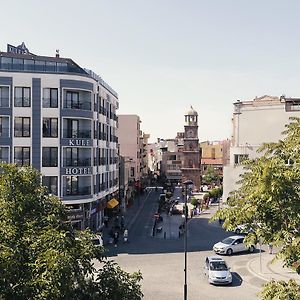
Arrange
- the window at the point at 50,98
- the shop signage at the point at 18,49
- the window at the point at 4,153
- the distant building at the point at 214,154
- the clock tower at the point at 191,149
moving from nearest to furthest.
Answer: the window at the point at 4,153 < the window at the point at 50,98 < the shop signage at the point at 18,49 < the clock tower at the point at 191,149 < the distant building at the point at 214,154

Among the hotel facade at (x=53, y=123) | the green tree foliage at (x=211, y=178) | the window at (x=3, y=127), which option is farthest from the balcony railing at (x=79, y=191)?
the green tree foliage at (x=211, y=178)

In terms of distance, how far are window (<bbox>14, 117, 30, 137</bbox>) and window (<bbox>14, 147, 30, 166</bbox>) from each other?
1160 millimetres

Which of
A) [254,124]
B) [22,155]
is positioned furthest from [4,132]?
[254,124]

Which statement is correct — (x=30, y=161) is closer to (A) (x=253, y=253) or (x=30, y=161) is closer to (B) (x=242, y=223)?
(A) (x=253, y=253)

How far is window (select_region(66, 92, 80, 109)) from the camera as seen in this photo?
1496 inches

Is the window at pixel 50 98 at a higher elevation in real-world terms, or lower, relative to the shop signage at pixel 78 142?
higher

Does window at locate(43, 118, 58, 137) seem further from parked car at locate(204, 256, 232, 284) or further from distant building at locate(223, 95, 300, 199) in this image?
distant building at locate(223, 95, 300, 199)

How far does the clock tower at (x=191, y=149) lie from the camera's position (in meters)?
88.9

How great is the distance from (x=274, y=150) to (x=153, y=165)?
135073mm

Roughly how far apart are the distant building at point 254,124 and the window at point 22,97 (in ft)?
77.4

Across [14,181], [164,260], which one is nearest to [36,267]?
[14,181]

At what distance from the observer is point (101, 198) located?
43906 mm

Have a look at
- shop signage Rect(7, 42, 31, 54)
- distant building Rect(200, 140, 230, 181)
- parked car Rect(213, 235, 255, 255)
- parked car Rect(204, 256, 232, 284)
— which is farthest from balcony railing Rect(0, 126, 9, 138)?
distant building Rect(200, 140, 230, 181)

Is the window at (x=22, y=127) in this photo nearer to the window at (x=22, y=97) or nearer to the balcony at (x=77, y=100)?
the window at (x=22, y=97)
